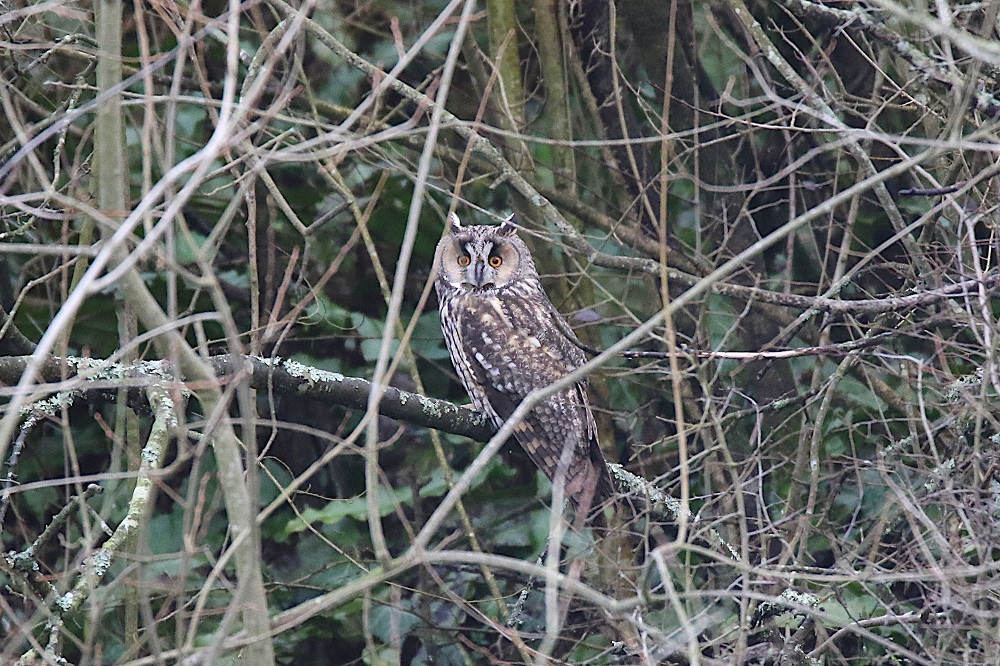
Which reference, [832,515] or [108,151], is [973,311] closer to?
[832,515]

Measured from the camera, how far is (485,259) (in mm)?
4352

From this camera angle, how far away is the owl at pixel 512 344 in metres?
4.07

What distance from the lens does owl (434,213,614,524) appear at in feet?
13.4

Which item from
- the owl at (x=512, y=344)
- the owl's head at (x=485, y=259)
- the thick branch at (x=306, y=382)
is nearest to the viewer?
the thick branch at (x=306, y=382)

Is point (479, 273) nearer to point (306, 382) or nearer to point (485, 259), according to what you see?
point (485, 259)

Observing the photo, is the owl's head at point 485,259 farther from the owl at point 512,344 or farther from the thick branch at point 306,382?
the thick branch at point 306,382

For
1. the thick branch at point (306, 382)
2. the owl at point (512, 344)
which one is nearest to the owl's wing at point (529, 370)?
the owl at point (512, 344)

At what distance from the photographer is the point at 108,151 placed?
2.02m

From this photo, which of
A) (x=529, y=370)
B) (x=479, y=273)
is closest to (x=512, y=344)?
(x=529, y=370)

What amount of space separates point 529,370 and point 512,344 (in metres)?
0.12

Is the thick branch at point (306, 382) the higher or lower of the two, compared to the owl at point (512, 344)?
higher

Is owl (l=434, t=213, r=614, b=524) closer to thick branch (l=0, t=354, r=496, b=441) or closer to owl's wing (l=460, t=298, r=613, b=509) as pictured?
owl's wing (l=460, t=298, r=613, b=509)

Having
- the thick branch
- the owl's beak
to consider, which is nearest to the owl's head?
the owl's beak

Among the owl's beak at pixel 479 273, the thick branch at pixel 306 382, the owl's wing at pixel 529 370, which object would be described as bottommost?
the owl's wing at pixel 529 370
